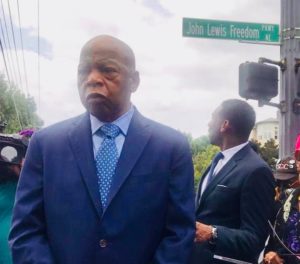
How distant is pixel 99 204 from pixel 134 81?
1.89 feet

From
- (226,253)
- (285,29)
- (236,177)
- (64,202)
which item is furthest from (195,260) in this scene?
(285,29)

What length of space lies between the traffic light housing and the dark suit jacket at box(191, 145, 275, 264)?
150 inches

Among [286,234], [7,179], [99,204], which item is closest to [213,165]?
[286,234]

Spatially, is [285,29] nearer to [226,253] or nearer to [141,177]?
[226,253]

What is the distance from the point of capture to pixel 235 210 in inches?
129

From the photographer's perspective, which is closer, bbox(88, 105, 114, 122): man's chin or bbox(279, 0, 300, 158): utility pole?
bbox(88, 105, 114, 122): man's chin

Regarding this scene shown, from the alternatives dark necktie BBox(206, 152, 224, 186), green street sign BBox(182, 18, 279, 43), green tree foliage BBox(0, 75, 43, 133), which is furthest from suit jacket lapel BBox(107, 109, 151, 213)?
green tree foliage BBox(0, 75, 43, 133)

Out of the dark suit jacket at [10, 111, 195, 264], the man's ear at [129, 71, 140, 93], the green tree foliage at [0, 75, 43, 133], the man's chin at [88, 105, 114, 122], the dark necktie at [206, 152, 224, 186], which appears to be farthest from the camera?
→ the green tree foliage at [0, 75, 43, 133]

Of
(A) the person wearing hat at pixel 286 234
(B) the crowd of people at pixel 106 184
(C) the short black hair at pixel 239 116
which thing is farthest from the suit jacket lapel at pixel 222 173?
(B) the crowd of people at pixel 106 184

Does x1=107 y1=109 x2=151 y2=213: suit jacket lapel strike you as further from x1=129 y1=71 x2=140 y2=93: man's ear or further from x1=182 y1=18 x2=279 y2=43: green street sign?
x1=182 y1=18 x2=279 y2=43: green street sign

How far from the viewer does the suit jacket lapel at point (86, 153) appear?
2.19 meters

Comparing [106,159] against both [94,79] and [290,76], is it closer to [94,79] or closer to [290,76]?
[94,79]

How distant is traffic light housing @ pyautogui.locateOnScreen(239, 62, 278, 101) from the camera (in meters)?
7.06

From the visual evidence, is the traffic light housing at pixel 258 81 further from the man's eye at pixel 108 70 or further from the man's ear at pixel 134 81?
the man's eye at pixel 108 70
